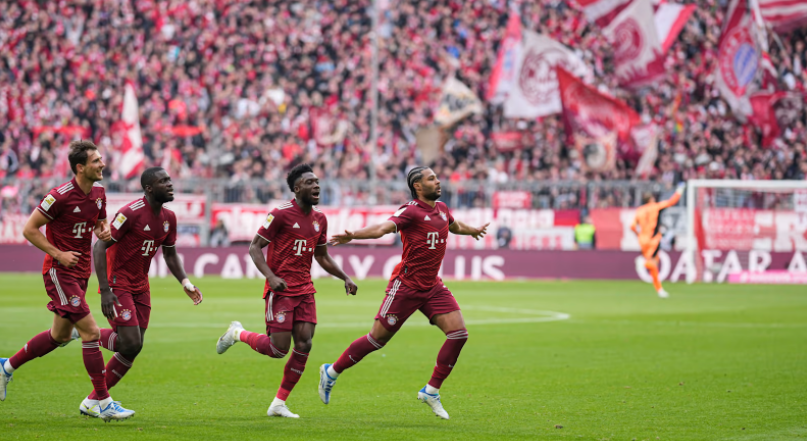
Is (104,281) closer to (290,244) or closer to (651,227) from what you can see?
(290,244)

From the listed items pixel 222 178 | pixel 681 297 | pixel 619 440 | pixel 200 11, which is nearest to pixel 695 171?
pixel 681 297

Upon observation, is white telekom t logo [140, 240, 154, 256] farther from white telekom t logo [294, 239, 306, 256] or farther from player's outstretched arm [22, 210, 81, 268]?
white telekom t logo [294, 239, 306, 256]

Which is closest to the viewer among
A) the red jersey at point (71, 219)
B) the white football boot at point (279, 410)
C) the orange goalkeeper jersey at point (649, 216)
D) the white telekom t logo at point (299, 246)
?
the red jersey at point (71, 219)

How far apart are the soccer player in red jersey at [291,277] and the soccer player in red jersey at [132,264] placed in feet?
2.61

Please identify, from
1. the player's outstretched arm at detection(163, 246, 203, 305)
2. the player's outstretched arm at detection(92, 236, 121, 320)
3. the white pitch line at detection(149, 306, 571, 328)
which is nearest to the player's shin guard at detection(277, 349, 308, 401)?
the player's outstretched arm at detection(163, 246, 203, 305)

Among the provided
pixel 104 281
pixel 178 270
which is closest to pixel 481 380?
pixel 178 270

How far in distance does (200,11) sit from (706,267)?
22.1 m

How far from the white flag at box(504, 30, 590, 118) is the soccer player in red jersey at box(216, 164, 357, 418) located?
2532 centimetres

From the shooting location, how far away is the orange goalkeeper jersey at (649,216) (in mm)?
24203

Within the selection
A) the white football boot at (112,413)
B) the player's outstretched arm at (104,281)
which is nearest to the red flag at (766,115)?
the player's outstretched arm at (104,281)

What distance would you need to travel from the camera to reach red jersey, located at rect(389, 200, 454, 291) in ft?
30.9

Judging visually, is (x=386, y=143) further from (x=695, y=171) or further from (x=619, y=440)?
(x=619, y=440)

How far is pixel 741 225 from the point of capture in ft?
99.4

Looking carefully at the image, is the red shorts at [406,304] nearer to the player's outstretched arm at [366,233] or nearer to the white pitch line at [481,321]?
the player's outstretched arm at [366,233]
